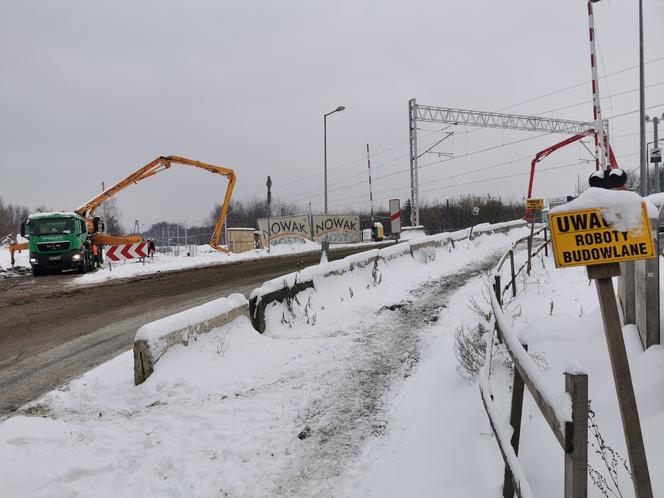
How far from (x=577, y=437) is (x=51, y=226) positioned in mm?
20491

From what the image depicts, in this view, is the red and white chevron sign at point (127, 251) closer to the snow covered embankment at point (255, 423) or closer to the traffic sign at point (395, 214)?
the traffic sign at point (395, 214)

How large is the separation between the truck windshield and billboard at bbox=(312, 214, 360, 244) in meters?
13.6

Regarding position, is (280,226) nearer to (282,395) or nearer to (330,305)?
(330,305)

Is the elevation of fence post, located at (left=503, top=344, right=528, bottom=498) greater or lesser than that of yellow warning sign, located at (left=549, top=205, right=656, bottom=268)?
lesser

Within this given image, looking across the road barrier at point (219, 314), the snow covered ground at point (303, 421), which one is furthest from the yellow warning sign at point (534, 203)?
the snow covered ground at point (303, 421)

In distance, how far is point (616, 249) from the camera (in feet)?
6.61

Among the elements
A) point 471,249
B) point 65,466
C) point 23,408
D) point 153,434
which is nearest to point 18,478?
point 65,466

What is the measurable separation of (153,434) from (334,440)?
158 cm

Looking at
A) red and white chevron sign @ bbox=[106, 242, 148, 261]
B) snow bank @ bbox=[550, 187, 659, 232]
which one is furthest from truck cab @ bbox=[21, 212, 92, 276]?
snow bank @ bbox=[550, 187, 659, 232]

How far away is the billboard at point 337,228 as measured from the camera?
26625mm

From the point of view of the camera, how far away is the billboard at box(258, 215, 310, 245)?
26469 millimetres

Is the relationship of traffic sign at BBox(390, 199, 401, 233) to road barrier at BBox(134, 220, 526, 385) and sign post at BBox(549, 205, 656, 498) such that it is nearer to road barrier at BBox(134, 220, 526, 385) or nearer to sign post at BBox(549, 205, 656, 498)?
road barrier at BBox(134, 220, 526, 385)

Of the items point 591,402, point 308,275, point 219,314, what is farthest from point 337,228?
point 591,402

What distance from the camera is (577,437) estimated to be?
5.14 ft
